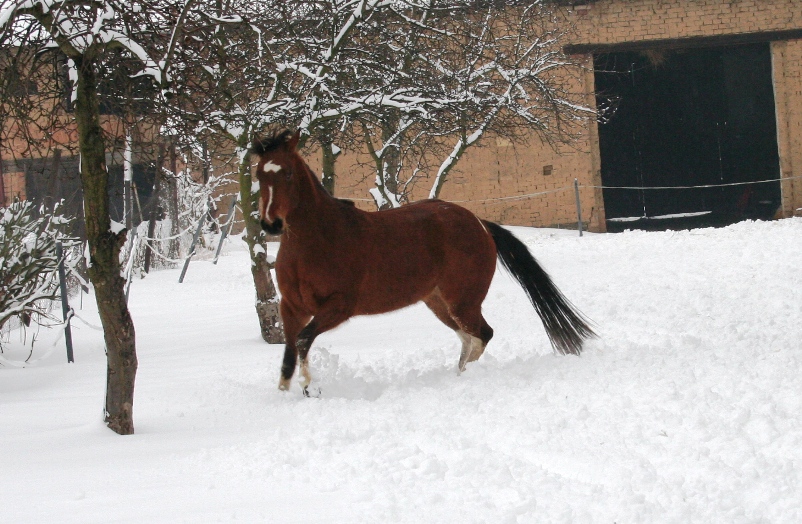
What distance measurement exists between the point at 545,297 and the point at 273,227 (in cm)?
251

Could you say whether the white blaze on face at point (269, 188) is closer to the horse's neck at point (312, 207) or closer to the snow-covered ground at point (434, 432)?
the horse's neck at point (312, 207)

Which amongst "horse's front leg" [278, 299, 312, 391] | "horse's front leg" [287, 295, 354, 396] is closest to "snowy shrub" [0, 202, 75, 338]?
"horse's front leg" [278, 299, 312, 391]

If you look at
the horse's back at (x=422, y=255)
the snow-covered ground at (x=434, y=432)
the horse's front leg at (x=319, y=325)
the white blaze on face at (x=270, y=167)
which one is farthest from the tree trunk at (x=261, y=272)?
the white blaze on face at (x=270, y=167)

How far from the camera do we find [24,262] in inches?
325

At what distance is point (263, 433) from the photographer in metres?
4.74

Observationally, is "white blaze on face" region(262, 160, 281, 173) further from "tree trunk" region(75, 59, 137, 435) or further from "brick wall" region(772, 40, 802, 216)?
"brick wall" region(772, 40, 802, 216)

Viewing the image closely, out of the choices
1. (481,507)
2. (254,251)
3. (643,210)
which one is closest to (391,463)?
(481,507)

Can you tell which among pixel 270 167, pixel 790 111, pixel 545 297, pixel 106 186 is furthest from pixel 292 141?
pixel 790 111

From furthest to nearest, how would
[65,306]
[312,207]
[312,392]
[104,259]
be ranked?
1. [65,306]
2. [312,207]
3. [312,392]
4. [104,259]

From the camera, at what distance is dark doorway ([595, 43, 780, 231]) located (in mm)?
23344

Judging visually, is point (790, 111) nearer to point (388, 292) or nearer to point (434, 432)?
point (388, 292)

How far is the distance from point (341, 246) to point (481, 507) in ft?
10.4

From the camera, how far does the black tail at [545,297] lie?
6809mm

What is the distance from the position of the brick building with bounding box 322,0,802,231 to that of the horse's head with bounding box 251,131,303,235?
16.7 metres
